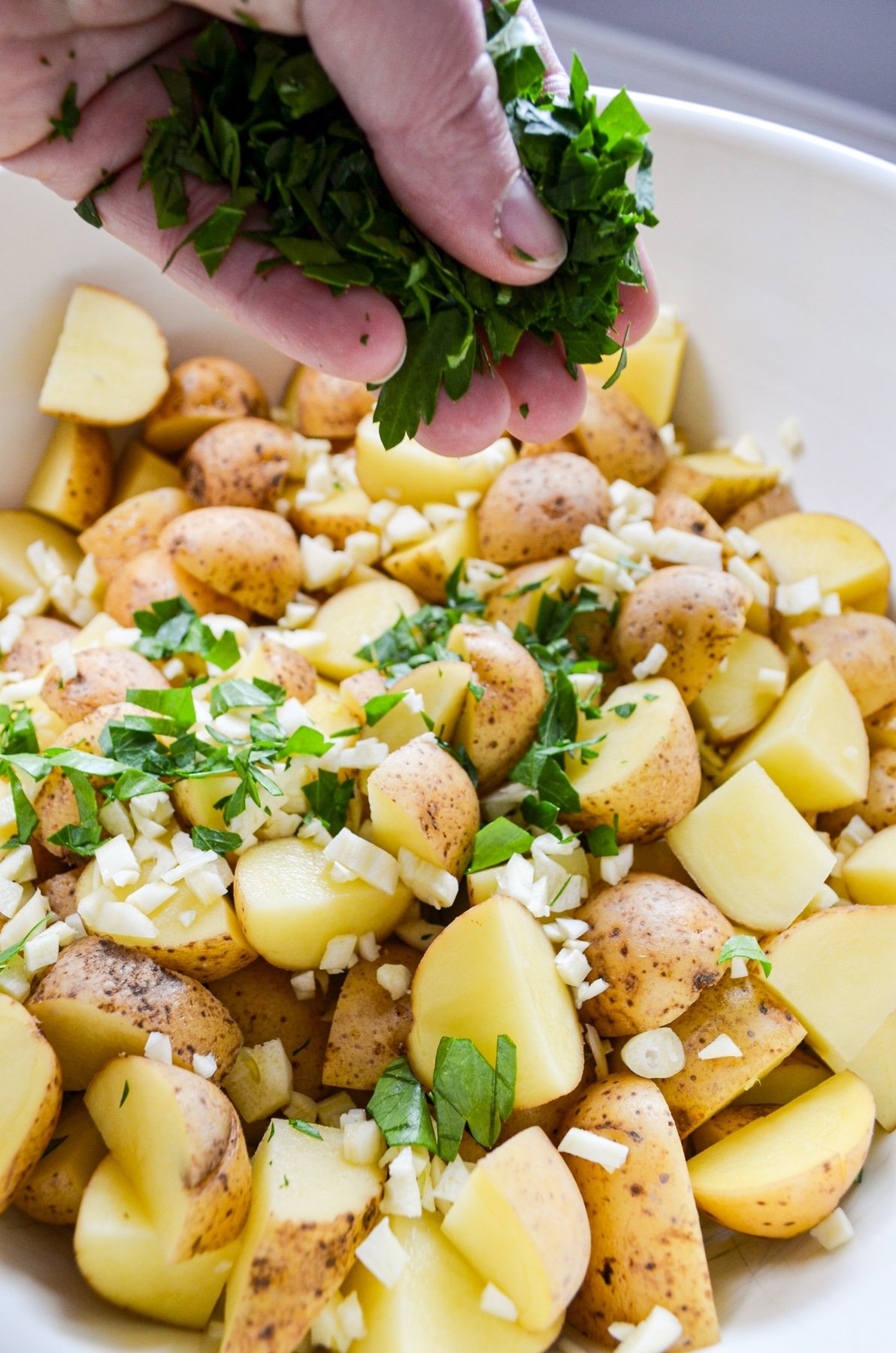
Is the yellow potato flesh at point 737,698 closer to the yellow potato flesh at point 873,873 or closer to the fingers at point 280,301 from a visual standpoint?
the yellow potato flesh at point 873,873

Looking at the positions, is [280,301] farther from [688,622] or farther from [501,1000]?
[501,1000]

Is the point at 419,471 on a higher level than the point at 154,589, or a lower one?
higher

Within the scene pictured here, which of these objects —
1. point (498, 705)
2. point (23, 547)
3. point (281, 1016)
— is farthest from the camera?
point (23, 547)

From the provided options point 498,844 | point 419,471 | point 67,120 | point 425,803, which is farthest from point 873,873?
point 67,120

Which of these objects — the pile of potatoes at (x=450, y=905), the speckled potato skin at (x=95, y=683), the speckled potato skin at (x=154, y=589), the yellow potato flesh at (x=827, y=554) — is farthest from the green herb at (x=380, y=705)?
the yellow potato flesh at (x=827, y=554)

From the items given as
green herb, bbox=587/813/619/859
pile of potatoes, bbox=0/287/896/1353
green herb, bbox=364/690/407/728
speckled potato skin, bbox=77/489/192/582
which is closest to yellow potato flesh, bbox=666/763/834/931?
pile of potatoes, bbox=0/287/896/1353

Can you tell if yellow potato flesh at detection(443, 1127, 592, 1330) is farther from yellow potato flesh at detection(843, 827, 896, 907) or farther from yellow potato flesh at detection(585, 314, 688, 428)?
yellow potato flesh at detection(585, 314, 688, 428)
